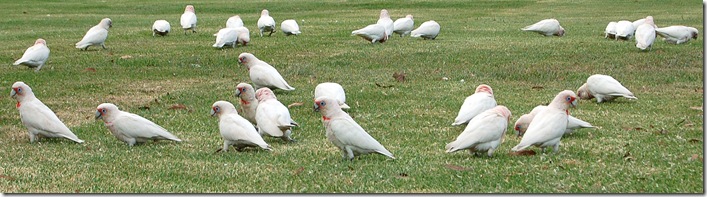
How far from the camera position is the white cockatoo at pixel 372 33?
60.8 ft

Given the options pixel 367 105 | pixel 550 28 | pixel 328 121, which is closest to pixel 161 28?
pixel 550 28

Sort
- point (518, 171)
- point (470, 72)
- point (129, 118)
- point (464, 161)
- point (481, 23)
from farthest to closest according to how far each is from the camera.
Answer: point (481, 23)
point (470, 72)
point (129, 118)
point (464, 161)
point (518, 171)

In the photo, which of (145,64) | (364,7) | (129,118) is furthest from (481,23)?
(129,118)

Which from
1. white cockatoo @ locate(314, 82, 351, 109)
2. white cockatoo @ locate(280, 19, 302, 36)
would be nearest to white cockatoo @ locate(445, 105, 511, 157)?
white cockatoo @ locate(314, 82, 351, 109)

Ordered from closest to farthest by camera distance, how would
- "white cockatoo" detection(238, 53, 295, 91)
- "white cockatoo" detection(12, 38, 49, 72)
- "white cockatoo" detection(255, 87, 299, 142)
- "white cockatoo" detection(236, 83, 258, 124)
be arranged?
1. "white cockatoo" detection(255, 87, 299, 142)
2. "white cockatoo" detection(236, 83, 258, 124)
3. "white cockatoo" detection(238, 53, 295, 91)
4. "white cockatoo" detection(12, 38, 49, 72)

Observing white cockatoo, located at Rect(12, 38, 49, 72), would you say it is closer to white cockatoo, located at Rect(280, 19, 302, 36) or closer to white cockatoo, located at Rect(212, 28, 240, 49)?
white cockatoo, located at Rect(212, 28, 240, 49)

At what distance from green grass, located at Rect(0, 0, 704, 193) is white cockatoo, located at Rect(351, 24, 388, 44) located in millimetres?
185

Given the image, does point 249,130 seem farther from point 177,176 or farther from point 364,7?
point 364,7

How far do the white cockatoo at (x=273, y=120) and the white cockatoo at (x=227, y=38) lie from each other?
8.88m

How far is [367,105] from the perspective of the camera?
11859 mm

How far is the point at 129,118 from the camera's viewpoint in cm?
902

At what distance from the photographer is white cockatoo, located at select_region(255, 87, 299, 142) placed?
894 cm

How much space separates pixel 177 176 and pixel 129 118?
1731 millimetres

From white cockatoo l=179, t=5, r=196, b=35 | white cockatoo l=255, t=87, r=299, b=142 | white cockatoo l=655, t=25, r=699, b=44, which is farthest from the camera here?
white cockatoo l=179, t=5, r=196, b=35
